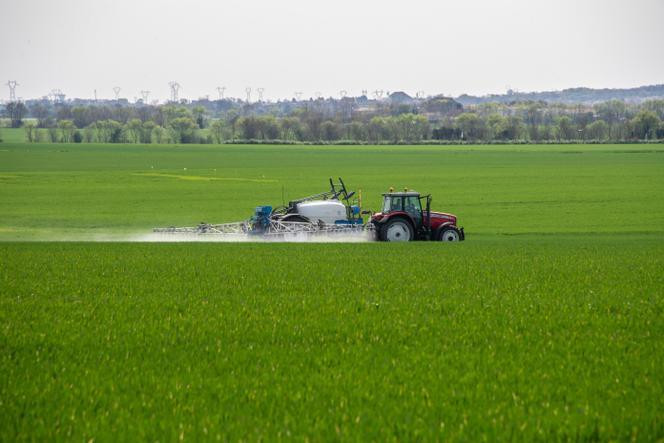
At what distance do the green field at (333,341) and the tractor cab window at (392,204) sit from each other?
254 centimetres

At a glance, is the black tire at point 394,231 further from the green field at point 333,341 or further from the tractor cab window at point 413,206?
the green field at point 333,341

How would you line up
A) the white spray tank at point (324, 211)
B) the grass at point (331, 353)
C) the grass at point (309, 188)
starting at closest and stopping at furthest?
the grass at point (331, 353)
the white spray tank at point (324, 211)
the grass at point (309, 188)

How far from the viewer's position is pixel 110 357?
13.5 m

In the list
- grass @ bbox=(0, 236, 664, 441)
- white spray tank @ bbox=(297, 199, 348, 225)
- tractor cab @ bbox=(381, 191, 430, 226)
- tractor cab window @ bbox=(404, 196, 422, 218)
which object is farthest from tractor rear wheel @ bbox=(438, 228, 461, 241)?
grass @ bbox=(0, 236, 664, 441)

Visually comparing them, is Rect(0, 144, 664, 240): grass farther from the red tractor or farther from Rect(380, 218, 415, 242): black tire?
Rect(380, 218, 415, 242): black tire

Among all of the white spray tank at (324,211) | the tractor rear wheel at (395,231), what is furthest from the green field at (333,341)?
the white spray tank at (324,211)

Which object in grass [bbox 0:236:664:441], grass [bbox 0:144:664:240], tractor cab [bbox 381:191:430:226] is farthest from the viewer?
grass [bbox 0:144:664:240]

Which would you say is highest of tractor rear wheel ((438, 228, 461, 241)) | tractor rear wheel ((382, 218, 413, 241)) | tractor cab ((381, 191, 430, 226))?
tractor cab ((381, 191, 430, 226))

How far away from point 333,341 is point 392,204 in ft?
67.2

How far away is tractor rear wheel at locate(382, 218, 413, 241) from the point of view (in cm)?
3466

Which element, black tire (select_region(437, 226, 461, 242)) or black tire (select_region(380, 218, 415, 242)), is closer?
black tire (select_region(380, 218, 415, 242))

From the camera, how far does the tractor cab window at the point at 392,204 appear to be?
114 ft

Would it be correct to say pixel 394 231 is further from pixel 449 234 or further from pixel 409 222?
pixel 449 234

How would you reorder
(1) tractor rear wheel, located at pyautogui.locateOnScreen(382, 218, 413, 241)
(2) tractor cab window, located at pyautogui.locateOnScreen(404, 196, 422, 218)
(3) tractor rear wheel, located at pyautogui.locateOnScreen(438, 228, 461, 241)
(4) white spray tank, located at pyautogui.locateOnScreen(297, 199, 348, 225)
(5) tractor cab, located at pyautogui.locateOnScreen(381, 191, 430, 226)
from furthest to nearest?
(4) white spray tank, located at pyautogui.locateOnScreen(297, 199, 348, 225)
(3) tractor rear wheel, located at pyautogui.locateOnScreen(438, 228, 461, 241)
(2) tractor cab window, located at pyautogui.locateOnScreen(404, 196, 422, 218)
(5) tractor cab, located at pyautogui.locateOnScreen(381, 191, 430, 226)
(1) tractor rear wheel, located at pyautogui.locateOnScreen(382, 218, 413, 241)
